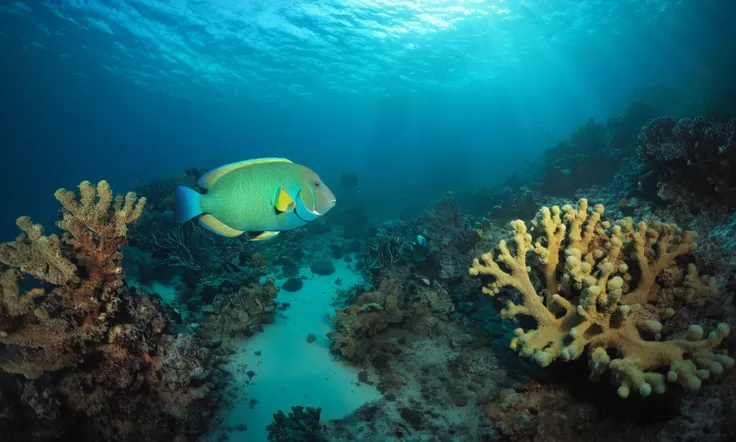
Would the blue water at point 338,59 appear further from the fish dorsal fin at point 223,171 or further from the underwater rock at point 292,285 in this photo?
the fish dorsal fin at point 223,171

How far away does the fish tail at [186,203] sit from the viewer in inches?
86.6

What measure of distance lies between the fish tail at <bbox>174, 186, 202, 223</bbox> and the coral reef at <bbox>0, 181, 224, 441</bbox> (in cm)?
140

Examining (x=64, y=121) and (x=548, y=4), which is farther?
(x=64, y=121)

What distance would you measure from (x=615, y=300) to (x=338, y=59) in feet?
115

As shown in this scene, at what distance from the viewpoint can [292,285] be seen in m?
7.79

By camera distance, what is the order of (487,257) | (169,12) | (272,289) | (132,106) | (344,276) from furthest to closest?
(132,106) → (169,12) → (344,276) → (272,289) → (487,257)

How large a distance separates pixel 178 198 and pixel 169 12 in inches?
1027

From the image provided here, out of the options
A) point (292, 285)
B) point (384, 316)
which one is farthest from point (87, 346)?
point (292, 285)

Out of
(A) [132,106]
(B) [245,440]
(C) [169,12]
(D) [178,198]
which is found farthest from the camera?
(A) [132,106]

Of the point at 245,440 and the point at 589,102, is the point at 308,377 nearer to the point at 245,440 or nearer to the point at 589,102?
the point at 245,440

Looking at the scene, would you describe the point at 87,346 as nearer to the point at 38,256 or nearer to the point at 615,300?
the point at 38,256

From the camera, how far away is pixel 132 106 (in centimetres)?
5531

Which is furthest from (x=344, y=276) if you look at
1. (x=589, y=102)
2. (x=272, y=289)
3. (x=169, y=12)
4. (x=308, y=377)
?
(x=589, y=102)

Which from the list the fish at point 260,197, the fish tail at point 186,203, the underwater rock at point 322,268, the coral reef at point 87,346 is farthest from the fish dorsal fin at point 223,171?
the underwater rock at point 322,268
